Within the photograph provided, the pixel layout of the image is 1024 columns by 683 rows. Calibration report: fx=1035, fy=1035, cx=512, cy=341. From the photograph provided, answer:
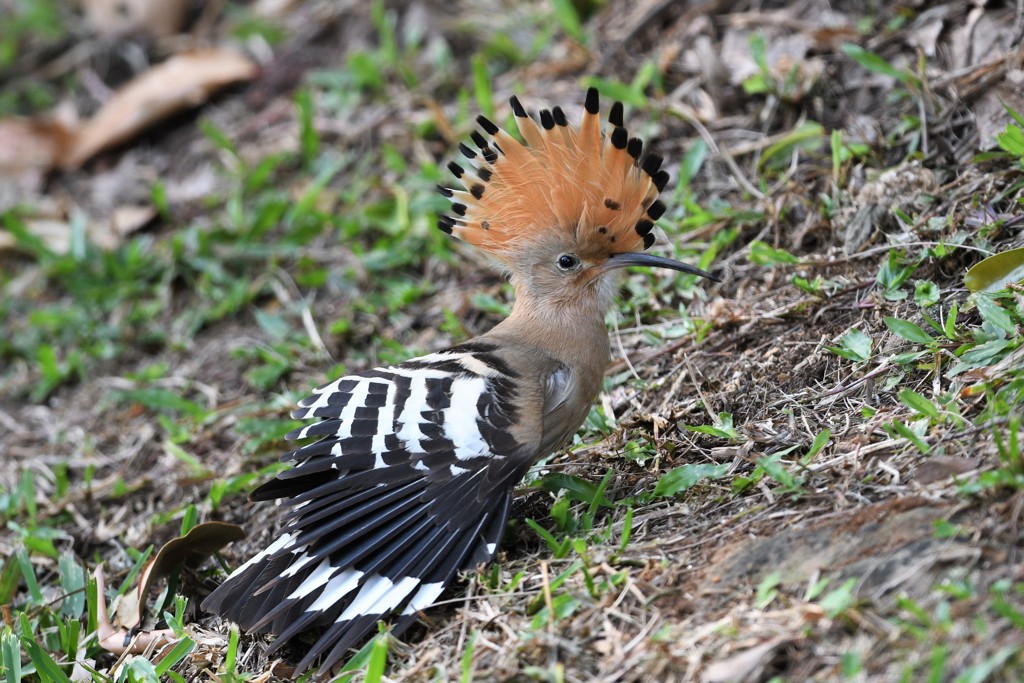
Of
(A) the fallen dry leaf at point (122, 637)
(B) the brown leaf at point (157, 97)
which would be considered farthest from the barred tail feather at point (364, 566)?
(B) the brown leaf at point (157, 97)

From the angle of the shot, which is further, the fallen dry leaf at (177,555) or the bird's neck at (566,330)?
the bird's neck at (566,330)

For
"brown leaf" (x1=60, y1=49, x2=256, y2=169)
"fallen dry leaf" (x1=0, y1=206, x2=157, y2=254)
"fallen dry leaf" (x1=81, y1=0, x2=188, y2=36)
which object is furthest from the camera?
"fallen dry leaf" (x1=81, y1=0, x2=188, y2=36)

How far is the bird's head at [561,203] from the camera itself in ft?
10.4

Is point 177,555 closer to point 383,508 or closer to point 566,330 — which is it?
point 383,508

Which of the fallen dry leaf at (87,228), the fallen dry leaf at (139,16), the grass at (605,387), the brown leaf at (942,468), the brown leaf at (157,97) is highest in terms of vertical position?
the fallen dry leaf at (139,16)

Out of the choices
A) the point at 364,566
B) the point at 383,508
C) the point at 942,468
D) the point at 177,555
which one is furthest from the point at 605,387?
the point at 177,555

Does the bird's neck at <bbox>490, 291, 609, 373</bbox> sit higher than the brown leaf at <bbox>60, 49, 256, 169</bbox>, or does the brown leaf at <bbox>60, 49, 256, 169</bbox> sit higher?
the brown leaf at <bbox>60, 49, 256, 169</bbox>

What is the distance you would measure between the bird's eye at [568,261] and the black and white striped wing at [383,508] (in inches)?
21.0

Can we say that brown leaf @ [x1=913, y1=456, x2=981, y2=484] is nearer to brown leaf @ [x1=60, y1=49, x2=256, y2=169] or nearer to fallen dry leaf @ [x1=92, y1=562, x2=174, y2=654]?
fallen dry leaf @ [x1=92, y1=562, x2=174, y2=654]

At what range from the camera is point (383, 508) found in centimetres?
281

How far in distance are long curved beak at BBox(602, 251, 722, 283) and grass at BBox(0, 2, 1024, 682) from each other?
379 mm

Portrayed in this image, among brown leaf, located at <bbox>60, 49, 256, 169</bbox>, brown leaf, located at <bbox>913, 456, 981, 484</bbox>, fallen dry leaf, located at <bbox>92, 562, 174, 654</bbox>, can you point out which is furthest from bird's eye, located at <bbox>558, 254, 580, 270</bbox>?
brown leaf, located at <bbox>60, 49, 256, 169</bbox>

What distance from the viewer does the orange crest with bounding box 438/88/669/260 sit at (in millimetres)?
3160

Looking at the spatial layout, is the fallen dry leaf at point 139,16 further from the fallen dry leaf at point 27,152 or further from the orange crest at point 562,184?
the orange crest at point 562,184
